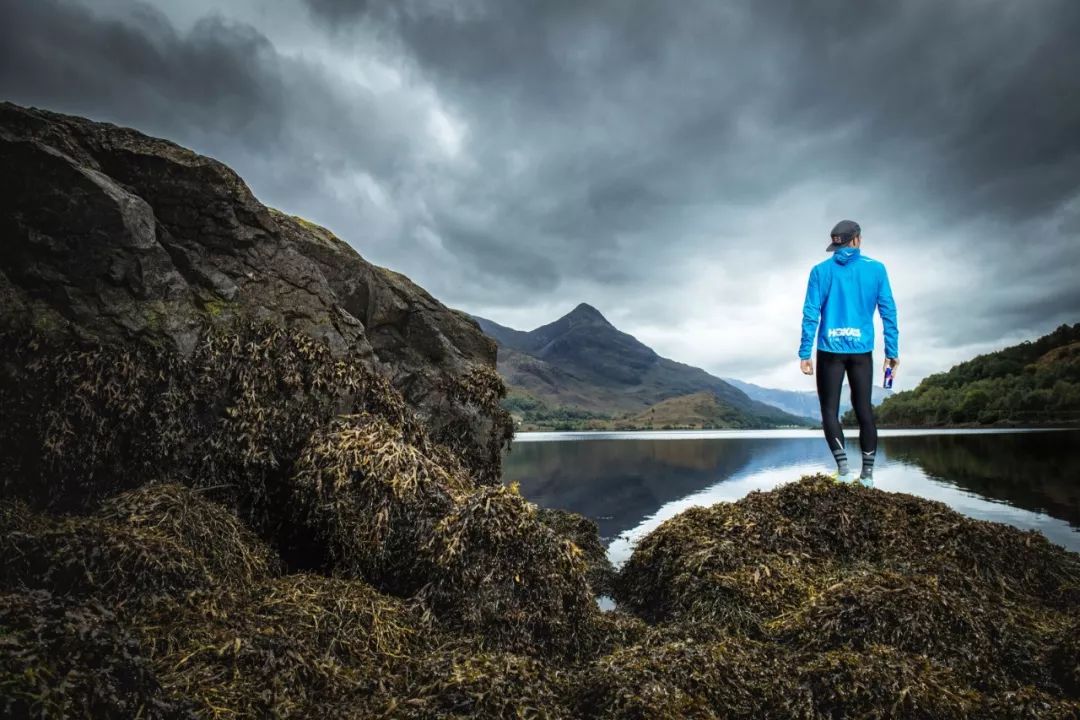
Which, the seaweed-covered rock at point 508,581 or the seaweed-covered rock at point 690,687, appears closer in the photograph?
the seaweed-covered rock at point 690,687

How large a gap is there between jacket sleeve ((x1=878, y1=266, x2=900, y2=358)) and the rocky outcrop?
570 cm

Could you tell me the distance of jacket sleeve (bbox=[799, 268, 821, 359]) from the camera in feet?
23.4

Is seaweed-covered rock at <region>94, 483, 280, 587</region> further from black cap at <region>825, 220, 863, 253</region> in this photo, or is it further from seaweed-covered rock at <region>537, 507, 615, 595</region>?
black cap at <region>825, 220, 863, 253</region>

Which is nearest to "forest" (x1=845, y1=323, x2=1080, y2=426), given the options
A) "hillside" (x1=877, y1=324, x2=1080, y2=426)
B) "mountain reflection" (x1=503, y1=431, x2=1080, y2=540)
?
"hillside" (x1=877, y1=324, x2=1080, y2=426)

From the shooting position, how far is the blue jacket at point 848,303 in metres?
6.96

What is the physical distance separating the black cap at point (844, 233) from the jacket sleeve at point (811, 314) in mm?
417

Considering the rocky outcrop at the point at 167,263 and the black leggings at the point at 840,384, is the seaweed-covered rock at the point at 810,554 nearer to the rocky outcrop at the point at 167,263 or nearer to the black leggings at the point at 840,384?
the black leggings at the point at 840,384

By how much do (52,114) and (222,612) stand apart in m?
4.96

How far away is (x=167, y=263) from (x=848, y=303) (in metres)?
7.85

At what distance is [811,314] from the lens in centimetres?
712

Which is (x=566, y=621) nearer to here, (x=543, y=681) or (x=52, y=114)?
(x=543, y=681)

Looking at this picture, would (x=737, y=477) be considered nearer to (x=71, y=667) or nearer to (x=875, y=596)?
(x=875, y=596)

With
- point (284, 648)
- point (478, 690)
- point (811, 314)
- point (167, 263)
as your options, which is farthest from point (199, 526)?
point (811, 314)

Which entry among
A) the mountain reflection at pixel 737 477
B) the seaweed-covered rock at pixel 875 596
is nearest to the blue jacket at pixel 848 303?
the seaweed-covered rock at pixel 875 596
